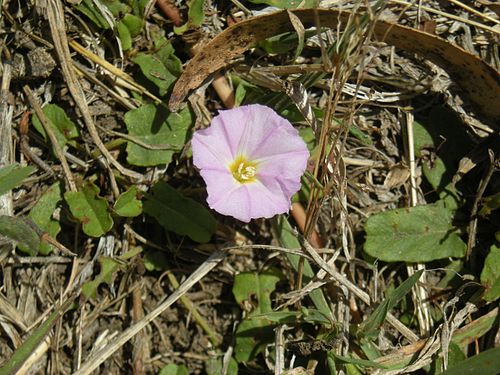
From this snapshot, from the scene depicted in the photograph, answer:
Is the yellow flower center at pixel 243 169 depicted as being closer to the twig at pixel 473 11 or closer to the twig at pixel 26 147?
Result: the twig at pixel 26 147

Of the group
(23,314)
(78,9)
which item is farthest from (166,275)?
(78,9)

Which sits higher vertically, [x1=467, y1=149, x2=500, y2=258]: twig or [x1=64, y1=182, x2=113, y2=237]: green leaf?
[x1=64, y1=182, x2=113, y2=237]: green leaf

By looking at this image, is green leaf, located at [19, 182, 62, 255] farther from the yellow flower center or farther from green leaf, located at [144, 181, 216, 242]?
the yellow flower center

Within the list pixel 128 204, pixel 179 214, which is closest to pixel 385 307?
pixel 179 214

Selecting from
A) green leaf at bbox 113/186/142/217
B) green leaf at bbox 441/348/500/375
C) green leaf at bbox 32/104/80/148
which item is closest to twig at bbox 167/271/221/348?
green leaf at bbox 113/186/142/217

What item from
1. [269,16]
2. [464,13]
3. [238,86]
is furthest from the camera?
[464,13]

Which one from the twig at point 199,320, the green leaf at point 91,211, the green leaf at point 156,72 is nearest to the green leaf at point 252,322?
the twig at point 199,320

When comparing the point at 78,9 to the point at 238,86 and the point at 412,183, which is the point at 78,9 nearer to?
the point at 238,86
